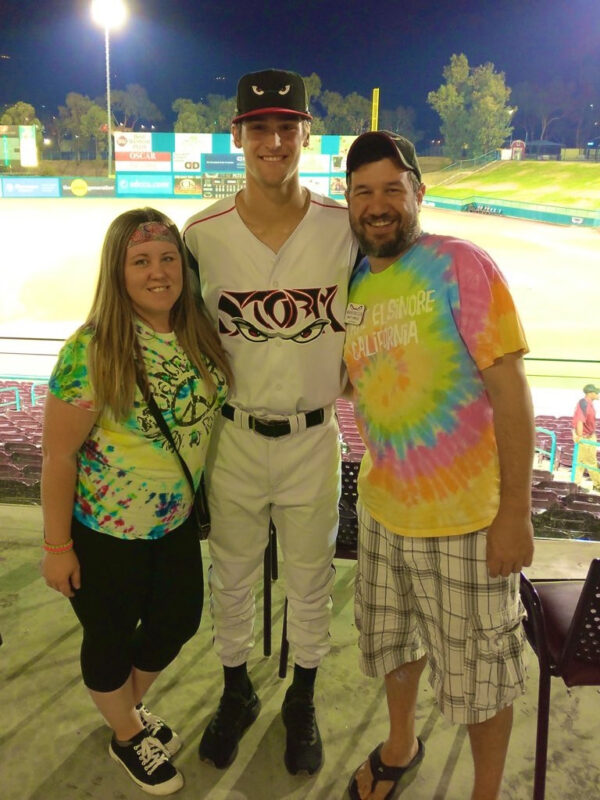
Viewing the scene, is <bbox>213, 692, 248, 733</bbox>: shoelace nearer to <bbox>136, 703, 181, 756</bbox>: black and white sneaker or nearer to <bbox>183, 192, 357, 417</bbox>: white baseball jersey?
<bbox>136, 703, 181, 756</bbox>: black and white sneaker

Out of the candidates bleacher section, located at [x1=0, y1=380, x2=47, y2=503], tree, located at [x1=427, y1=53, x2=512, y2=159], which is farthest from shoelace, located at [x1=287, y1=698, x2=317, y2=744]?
tree, located at [x1=427, y1=53, x2=512, y2=159]

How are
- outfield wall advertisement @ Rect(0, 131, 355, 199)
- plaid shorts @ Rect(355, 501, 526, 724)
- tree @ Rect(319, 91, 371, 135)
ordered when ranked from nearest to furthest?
plaid shorts @ Rect(355, 501, 526, 724)
tree @ Rect(319, 91, 371, 135)
outfield wall advertisement @ Rect(0, 131, 355, 199)

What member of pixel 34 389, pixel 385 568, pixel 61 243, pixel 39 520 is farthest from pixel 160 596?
pixel 61 243

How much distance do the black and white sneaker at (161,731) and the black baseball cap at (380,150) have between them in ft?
5.45

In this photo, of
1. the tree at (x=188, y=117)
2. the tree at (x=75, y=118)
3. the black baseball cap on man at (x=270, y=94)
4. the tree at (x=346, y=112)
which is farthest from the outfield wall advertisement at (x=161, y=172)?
the black baseball cap on man at (x=270, y=94)

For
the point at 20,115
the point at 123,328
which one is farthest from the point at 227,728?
the point at 20,115

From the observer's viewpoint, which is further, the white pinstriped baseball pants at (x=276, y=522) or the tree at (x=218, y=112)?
the tree at (x=218, y=112)

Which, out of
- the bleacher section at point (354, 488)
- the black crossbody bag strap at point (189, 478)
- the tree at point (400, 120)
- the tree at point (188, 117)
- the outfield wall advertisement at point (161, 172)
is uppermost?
the tree at point (188, 117)

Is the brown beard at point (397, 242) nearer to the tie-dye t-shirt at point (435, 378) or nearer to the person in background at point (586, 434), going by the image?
the tie-dye t-shirt at point (435, 378)

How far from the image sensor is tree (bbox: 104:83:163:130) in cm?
814

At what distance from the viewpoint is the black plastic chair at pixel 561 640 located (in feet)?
4.51

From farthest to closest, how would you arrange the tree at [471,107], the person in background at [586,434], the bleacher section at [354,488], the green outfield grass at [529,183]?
the green outfield grass at [529,183] → the tree at [471,107] → the person in background at [586,434] → the bleacher section at [354,488]

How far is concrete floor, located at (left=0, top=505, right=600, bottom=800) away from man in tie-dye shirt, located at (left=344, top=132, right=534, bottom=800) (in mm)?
358

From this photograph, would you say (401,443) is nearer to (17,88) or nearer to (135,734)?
(135,734)
